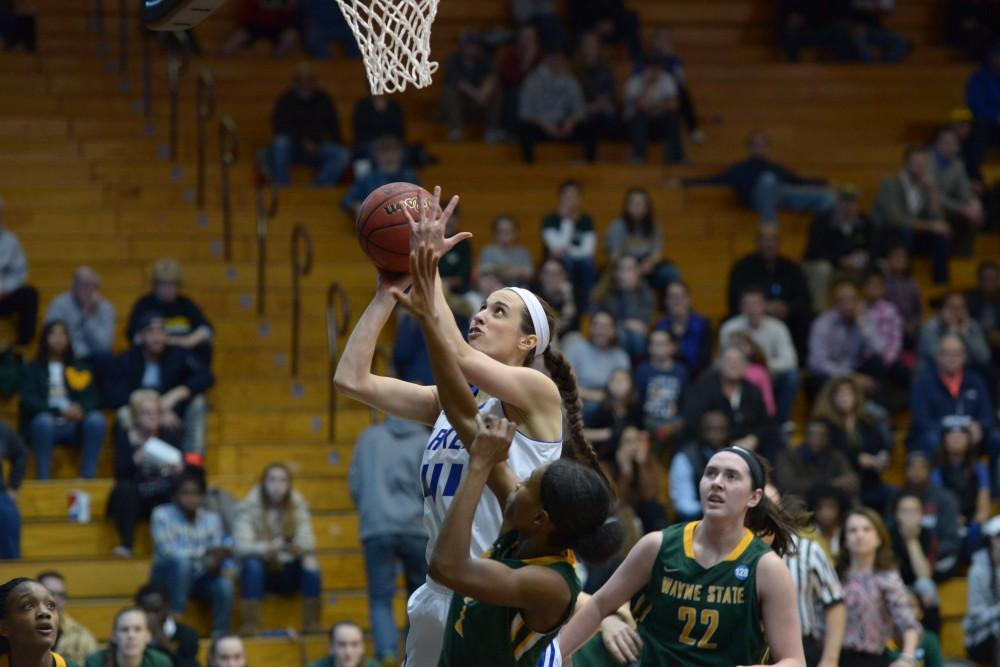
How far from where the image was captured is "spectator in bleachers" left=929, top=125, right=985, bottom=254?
49.4 feet

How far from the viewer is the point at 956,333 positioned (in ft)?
42.7

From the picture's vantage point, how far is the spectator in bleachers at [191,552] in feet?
33.3

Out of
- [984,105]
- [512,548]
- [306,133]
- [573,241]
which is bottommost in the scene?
[512,548]

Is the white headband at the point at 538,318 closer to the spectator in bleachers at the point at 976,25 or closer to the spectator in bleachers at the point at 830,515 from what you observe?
the spectator in bleachers at the point at 830,515

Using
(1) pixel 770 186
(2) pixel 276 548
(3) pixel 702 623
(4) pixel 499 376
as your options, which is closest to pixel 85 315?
(2) pixel 276 548

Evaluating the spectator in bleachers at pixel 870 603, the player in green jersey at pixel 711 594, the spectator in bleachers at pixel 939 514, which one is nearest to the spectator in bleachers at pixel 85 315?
the spectator in bleachers at pixel 870 603

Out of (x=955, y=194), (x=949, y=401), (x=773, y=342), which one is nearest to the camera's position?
(x=949, y=401)

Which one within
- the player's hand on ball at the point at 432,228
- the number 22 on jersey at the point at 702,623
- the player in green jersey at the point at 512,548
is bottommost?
the number 22 on jersey at the point at 702,623

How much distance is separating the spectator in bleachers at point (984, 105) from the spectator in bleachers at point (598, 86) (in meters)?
3.44

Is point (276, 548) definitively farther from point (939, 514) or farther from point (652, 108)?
point (652, 108)

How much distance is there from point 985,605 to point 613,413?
2.72m

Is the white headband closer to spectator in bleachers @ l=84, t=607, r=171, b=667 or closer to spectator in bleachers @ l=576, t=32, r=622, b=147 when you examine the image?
spectator in bleachers @ l=84, t=607, r=171, b=667

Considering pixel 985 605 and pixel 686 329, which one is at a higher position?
pixel 686 329

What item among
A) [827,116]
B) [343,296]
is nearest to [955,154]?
[827,116]
